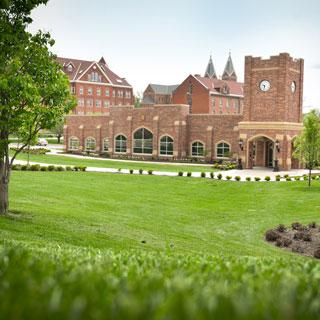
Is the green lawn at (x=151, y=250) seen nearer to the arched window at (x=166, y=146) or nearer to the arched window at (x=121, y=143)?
the arched window at (x=166, y=146)

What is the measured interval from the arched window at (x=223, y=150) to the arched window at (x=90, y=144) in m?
17.0

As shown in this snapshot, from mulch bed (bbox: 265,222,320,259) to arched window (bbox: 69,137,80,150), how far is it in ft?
154

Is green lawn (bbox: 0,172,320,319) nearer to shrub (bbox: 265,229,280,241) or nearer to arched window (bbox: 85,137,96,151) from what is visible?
shrub (bbox: 265,229,280,241)

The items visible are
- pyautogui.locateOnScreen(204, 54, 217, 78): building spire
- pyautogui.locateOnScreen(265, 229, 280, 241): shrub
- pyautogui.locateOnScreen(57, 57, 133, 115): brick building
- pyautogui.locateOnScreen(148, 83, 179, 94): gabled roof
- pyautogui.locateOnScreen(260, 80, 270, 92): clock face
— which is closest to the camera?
pyautogui.locateOnScreen(265, 229, 280, 241): shrub

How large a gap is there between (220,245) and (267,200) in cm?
1123

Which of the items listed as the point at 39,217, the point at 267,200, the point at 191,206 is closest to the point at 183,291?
the point at 39,217

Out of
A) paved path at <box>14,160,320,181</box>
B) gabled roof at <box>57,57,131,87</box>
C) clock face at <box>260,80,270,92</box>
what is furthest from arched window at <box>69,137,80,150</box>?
clock face at <box>260,80,270,92</box>

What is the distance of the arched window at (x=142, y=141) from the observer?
55844 millimetres

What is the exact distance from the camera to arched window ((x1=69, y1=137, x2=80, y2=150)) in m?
63.5

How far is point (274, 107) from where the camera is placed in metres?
43.5

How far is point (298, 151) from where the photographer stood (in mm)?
32219

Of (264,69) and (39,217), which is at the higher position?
(264,69)

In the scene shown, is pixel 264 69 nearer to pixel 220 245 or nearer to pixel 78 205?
pixel 78 205

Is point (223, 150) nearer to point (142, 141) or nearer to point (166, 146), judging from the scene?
point (166, 146)
